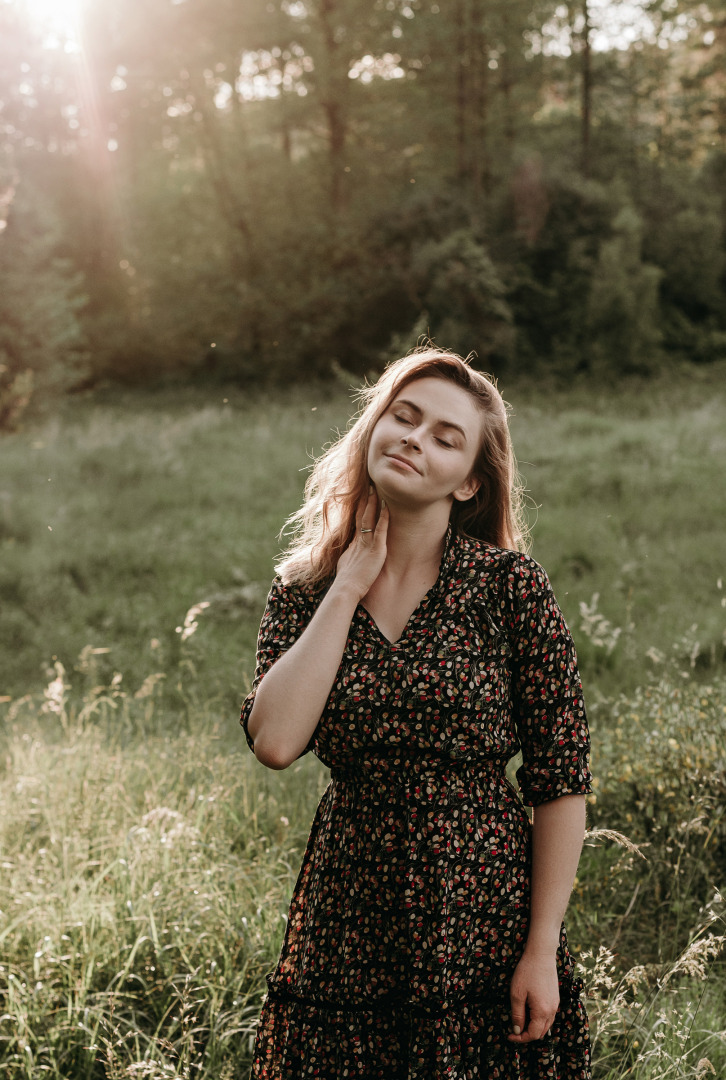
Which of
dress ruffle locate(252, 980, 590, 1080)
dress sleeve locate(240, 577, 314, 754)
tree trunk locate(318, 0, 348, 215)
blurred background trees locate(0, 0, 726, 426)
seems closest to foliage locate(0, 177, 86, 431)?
blurred background trees locate(0, 0, 726, 426)

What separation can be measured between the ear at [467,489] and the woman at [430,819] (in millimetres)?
125

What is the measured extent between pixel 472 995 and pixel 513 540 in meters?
0.93

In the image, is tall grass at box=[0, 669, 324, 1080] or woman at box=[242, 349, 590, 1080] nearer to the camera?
woman at box=[242, 349, 590, 1080]

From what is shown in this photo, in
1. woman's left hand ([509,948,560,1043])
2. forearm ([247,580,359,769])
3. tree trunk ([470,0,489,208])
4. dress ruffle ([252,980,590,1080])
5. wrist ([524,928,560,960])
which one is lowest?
dress ruffle ([252,980,590,1080])

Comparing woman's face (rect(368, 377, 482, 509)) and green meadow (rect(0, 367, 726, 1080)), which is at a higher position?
woman's face (rect(368, 377, 482, 509))

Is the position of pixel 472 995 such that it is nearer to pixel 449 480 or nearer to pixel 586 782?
pixel 586 782

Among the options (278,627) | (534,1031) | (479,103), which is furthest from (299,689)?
(479,103)

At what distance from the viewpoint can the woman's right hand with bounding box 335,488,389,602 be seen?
1.71m

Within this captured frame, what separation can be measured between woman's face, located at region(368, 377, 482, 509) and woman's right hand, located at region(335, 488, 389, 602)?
0.22ft

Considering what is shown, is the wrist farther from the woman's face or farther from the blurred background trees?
the blurred background trees

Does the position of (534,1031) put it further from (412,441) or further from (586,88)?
(586,88)

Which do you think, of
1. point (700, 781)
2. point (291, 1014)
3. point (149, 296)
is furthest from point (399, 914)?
point (149, 296)

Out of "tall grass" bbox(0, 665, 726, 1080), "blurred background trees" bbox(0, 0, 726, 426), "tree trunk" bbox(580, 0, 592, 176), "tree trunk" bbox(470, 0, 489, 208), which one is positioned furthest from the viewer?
"tree trunk" bbox(470, 0, 489, 208)

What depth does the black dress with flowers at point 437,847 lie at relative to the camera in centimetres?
159
